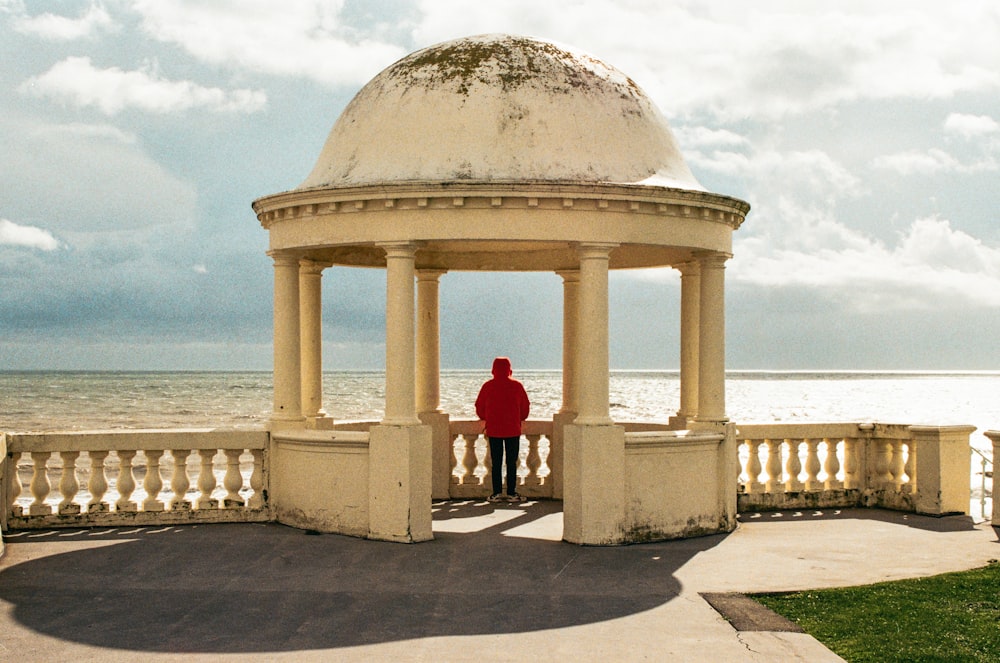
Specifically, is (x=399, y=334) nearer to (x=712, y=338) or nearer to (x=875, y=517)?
(x=712, y=338)

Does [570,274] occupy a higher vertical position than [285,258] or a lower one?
lower

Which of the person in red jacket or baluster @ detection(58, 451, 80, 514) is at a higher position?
the person in red jacket

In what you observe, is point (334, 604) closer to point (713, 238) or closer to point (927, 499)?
point (713, 238)

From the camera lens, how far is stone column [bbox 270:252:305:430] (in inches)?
519

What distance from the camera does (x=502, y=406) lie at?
46.8ft

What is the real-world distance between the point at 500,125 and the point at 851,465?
6852mm

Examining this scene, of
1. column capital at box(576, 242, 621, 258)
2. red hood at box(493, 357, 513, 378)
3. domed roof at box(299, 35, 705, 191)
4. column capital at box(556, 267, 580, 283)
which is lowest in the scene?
red hood at box(493, 357, 513, 378)

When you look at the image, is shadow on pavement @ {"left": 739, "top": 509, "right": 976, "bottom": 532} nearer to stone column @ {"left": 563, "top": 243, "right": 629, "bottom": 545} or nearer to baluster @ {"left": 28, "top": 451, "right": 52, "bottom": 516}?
stone column @ {"left": 563, "top": 243, "right": 629, "bottom": 545}

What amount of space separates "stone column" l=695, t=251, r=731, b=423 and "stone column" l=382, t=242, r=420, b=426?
3.49 metres

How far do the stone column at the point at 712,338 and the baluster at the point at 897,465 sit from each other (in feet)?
10.00

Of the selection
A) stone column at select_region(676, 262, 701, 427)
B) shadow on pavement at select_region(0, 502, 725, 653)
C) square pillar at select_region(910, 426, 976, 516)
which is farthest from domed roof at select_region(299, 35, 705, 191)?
square pillar at select_region(910, 426, 976, 516)

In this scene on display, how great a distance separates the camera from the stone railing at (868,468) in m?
13.8

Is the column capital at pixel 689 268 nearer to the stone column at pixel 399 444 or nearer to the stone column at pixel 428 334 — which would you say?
the stone column at pixel 428 334

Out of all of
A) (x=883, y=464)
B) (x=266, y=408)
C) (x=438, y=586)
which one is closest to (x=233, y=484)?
(x=438, y=586)
